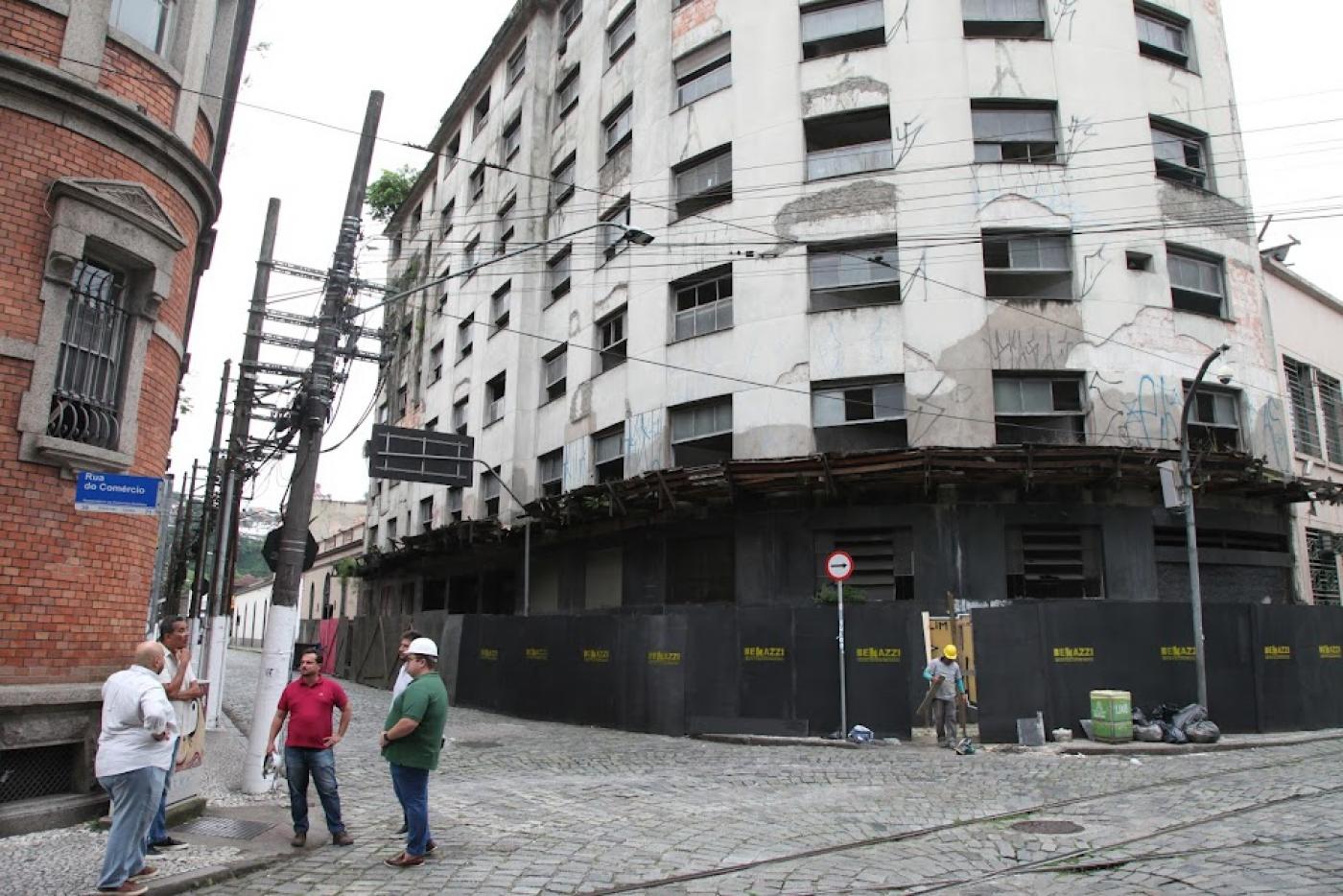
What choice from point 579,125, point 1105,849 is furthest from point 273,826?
point 579,125

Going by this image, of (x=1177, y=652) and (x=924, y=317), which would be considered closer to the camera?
(x=1177, y=652)

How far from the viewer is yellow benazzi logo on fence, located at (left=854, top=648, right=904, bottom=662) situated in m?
14.7

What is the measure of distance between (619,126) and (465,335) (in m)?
11.3

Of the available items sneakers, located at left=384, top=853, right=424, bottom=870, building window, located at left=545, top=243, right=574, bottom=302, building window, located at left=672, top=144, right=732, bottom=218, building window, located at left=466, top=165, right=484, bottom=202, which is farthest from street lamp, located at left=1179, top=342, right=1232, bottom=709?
building window, located at left=466, top=165, right=484, bottom=202

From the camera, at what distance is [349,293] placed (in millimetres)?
12000

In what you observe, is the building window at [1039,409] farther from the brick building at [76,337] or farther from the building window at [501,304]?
the building window at [501,304]

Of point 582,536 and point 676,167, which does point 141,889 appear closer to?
point 582,536

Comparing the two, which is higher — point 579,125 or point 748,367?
point 579,125

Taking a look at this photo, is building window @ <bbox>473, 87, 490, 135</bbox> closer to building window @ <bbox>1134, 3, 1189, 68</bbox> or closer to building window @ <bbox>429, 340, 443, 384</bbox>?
building window @ <bbox>429, 340, 443, 384</bbox>

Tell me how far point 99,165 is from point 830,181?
15.3 m

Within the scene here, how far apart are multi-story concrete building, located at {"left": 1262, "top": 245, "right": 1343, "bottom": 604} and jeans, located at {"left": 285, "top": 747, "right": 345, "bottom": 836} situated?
2147 cm

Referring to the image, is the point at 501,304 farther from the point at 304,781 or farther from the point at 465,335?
the point at 304,781

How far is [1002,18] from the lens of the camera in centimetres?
2059

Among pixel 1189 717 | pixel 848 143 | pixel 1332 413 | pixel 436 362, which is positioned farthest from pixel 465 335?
pixel 1332 413
